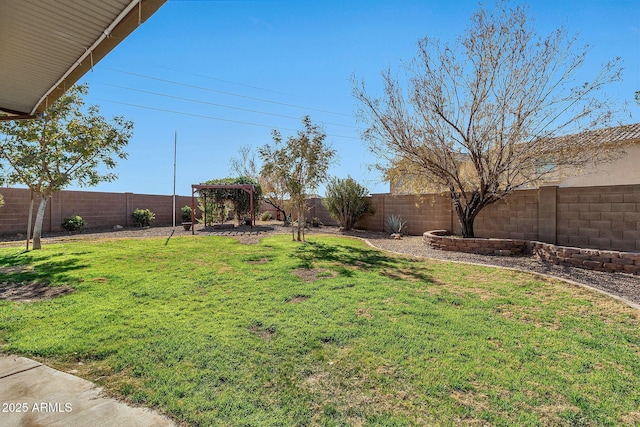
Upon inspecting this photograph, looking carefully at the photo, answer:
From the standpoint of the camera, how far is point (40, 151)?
8.48 m

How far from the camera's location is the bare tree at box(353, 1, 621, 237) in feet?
26.5

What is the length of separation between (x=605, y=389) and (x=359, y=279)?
11.8 feet

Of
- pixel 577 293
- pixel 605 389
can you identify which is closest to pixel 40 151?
pixel 605 389

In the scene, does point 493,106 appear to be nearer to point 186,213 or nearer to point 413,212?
point 413,212

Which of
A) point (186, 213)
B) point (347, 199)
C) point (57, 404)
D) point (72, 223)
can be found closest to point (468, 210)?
point (347, 199)

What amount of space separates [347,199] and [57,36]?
12254 millimetres

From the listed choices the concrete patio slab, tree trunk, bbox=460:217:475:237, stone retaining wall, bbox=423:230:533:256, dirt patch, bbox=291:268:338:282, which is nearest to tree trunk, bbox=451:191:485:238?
tree trunk, bbox=460:217:475:237

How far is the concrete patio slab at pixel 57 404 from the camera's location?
215cm

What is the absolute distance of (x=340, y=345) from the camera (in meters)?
3.27

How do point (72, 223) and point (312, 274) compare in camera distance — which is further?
point (72, 223)

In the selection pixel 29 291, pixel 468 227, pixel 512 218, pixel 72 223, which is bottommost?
pixel 29 291

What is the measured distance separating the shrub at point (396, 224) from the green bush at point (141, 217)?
13.0 metres

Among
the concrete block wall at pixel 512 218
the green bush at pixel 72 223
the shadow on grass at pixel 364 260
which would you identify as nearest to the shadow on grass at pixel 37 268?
the shadow on grass at pixel 364 260

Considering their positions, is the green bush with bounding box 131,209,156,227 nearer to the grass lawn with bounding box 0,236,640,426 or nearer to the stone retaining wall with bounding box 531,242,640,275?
the grass lawn with bounding box 0,236,640,426
